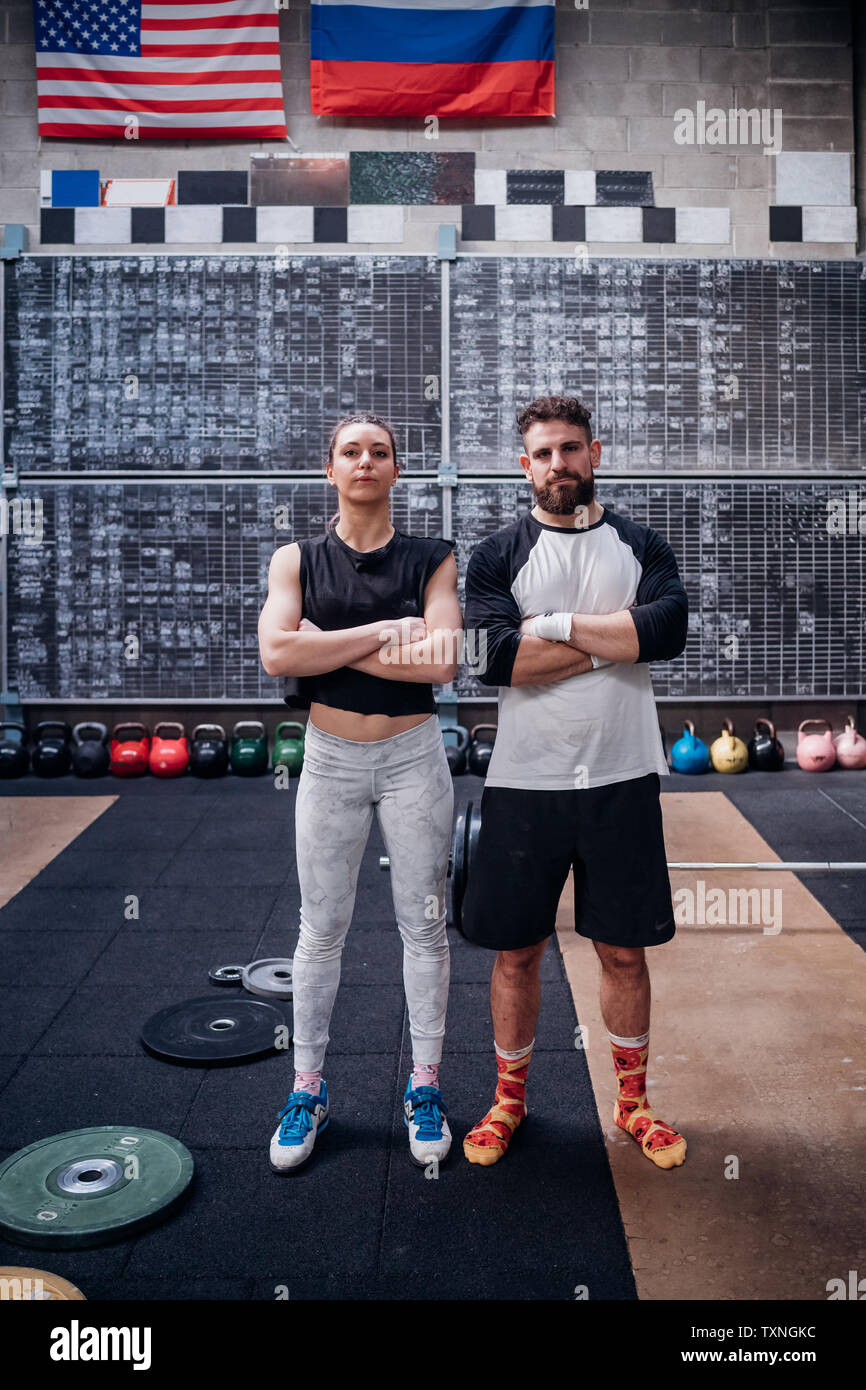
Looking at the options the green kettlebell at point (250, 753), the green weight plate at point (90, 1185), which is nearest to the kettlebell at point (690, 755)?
the green kettlebell at point (250, 753)

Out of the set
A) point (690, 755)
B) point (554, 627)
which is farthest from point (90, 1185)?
point (690, 755)

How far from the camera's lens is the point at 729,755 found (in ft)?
18.7

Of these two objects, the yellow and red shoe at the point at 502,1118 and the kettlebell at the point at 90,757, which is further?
the kettlebell at the point at 90,757

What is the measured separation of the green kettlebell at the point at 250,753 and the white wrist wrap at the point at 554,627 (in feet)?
12.5

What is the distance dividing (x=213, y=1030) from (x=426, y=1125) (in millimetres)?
802

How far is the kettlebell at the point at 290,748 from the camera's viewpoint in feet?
18.5

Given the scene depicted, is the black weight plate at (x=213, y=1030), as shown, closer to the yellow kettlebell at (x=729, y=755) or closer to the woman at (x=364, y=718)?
the woman at (x=364, y=718)

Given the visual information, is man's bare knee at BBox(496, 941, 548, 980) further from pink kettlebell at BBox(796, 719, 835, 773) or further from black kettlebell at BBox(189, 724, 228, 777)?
pink kettlebell at BBox(796, 719, 835, 773)

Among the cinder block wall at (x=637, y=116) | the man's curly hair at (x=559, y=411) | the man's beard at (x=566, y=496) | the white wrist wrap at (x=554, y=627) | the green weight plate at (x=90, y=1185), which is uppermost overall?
the cinder block wall at (x=637, y=116)

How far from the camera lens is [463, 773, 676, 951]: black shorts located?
2117 mm

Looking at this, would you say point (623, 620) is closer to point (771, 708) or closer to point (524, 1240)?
point (524, 1240)

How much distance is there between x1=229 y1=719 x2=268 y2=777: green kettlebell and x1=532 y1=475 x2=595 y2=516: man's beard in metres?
3.82

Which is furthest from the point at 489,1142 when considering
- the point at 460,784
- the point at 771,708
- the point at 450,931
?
the point at 771,708

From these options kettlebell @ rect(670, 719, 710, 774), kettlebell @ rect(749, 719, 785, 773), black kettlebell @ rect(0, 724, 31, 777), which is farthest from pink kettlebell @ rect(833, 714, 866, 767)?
black kettlebell @ rect(0, 724, 31, 777)
